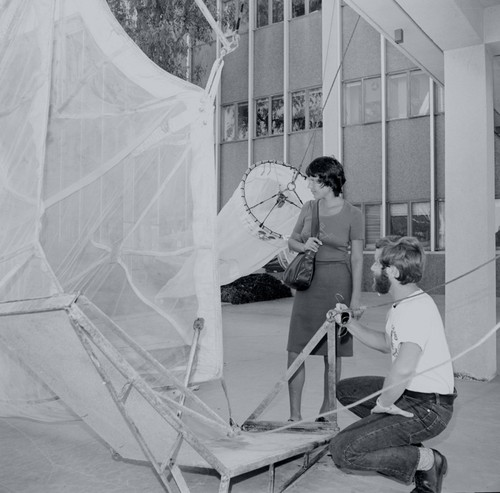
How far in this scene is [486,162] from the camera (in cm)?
590

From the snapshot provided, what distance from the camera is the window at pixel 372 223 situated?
55.7 ft

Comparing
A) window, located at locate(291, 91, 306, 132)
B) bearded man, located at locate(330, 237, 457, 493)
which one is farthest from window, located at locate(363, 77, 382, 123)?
bearded man, located at locate(330, 237, 457, 493)

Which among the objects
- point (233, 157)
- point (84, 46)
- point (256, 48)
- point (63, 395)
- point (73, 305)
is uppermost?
point (256, 48)

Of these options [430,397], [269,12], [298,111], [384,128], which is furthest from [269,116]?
[430,397]

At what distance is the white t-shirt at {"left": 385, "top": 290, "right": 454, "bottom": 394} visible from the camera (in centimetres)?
293

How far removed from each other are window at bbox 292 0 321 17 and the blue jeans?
666 inches

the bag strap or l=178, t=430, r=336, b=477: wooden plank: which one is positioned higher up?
the bag strap

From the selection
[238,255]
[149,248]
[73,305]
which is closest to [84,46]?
[149,248]

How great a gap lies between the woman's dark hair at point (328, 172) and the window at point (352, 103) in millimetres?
13716

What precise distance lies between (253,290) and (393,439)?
456 inches

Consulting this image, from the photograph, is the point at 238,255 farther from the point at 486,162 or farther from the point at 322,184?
the point at 322,184

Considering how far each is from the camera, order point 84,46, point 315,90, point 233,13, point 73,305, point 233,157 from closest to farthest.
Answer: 1. point 73,305
2. point 84,46
3. point 233,13
4. point 315,90
5. point 233,157

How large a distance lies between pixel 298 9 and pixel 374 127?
14.8 ft

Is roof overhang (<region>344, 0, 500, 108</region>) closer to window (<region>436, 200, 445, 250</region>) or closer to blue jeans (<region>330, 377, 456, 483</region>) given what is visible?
blue jeans (<region>330, 377, 456, 483</region>)
